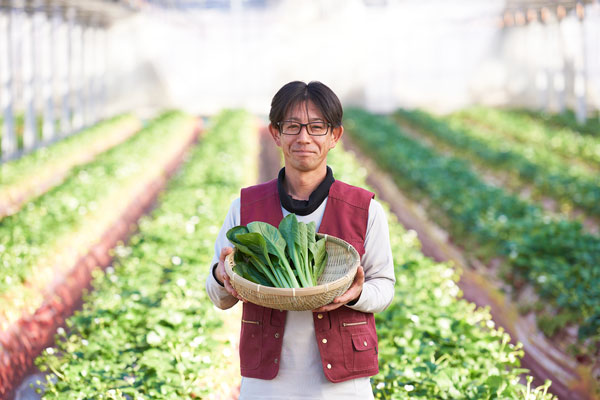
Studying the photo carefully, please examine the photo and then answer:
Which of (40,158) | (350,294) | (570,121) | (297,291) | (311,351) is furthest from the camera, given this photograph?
(570,121)

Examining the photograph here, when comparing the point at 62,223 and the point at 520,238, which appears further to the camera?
the point at 62,223

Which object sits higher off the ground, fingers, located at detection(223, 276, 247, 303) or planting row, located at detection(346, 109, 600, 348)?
fingers, located at detection(223, 276, 247, 303)

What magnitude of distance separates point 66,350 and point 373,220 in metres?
2.85

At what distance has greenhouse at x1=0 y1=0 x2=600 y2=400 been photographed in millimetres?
1959

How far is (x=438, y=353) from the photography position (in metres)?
3.81

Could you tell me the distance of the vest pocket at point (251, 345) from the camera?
195 centimetres

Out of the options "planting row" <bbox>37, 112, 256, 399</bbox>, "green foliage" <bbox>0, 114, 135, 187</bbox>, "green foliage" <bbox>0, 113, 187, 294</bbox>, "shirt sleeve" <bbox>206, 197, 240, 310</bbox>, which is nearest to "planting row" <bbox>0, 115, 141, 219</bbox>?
"green foliage" <bbox>0, 114, 135, 187</bbox>

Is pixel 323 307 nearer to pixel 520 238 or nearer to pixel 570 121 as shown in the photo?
pixel 520 238

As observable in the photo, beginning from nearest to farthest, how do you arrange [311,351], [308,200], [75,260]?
1. [311,351]
2. [308,200]
3. [75,260]

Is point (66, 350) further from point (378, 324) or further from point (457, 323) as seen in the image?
point (457, 323)

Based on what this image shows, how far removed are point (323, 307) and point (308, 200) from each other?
367 millimetres

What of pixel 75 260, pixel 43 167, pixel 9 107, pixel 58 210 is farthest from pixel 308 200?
pixel 9 107

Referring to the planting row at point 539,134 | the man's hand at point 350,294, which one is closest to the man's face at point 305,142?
the man's hand at point 350,294

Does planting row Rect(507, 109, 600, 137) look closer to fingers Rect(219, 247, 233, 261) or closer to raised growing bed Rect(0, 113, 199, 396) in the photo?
raised growing bed Rect(0, 113, 199, 396)
